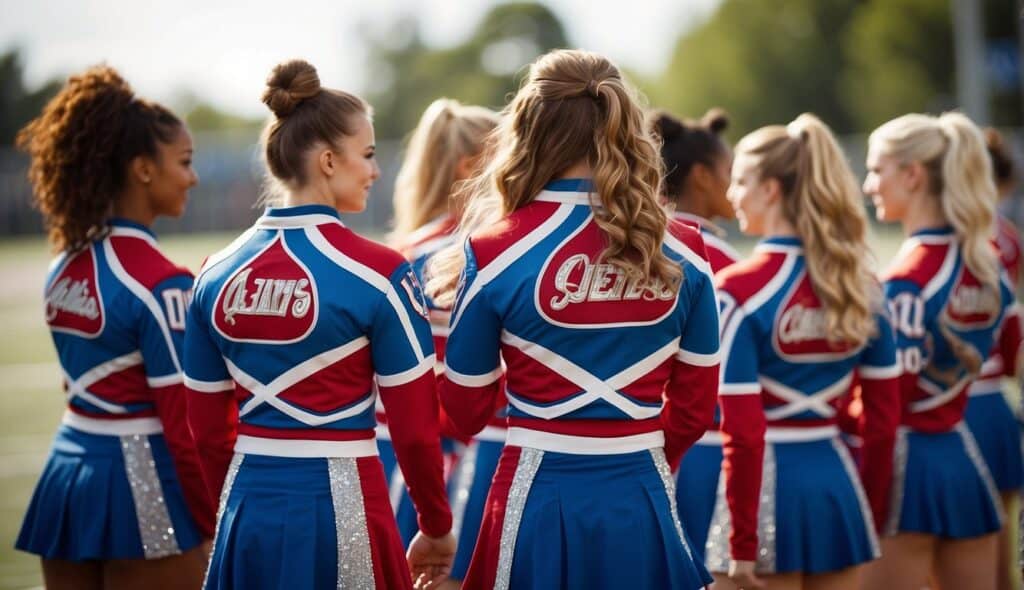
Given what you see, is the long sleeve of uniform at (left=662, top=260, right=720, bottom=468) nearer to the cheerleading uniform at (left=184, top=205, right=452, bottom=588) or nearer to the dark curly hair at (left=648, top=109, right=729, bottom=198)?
the cheerleading uniform at (left=184, top=205, right=452, bottom=588)

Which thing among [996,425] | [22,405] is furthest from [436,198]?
[22,405]

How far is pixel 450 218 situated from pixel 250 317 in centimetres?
178

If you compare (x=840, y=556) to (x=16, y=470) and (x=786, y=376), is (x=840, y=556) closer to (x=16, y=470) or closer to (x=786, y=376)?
(x=786, y=376)

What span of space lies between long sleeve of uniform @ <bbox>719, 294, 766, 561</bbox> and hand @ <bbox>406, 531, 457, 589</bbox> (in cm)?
89

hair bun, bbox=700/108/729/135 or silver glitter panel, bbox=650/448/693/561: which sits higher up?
hair bun, bbox=700/108/729/135

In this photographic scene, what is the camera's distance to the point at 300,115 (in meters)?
3.08

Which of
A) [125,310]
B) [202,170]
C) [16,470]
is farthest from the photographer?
[202,170]

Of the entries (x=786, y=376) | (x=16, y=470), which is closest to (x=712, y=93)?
(x=16, y=470)

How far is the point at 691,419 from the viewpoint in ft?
9.98

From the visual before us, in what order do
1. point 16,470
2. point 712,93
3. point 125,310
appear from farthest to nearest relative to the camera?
point 712,93
point 16,470
point 125,310

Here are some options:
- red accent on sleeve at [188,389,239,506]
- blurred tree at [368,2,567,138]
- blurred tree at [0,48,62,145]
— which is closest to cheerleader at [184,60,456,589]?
red accent on sleeve at [188,389,239,506]

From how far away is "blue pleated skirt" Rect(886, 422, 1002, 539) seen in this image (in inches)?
164

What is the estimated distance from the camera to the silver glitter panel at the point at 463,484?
4.08m

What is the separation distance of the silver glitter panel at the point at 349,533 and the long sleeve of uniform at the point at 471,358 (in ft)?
1.07
